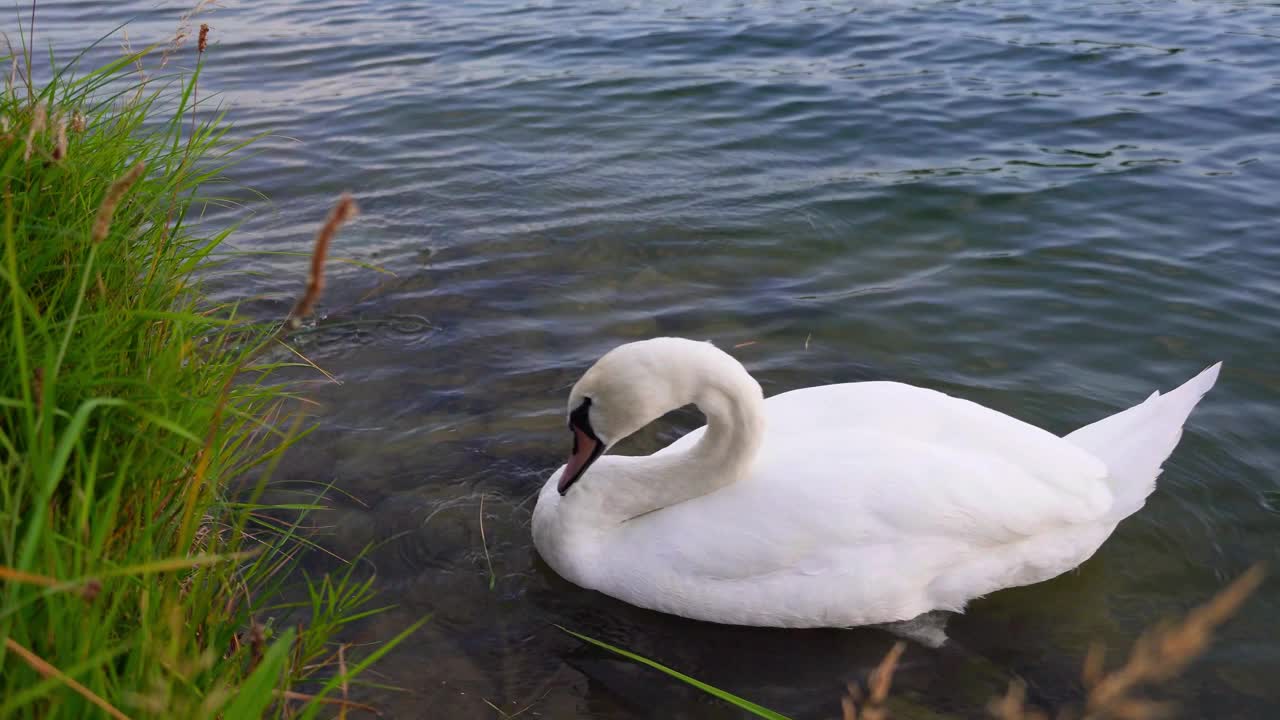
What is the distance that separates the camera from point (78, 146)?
10.8ft

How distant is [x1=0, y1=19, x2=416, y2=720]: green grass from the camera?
1.71 meters

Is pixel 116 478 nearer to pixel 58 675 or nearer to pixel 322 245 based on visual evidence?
pixel 58 675

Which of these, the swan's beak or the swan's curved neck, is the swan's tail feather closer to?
the swan's curved neck

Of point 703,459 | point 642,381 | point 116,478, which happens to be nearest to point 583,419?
point 642,381

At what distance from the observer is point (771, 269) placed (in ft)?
20.7

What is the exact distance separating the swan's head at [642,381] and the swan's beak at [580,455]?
7cm

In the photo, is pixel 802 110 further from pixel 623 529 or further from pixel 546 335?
pixel 623 529

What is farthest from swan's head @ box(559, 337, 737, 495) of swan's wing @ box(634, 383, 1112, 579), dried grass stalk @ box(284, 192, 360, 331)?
dried grass stalk @ box(284, 192, 360, 331)

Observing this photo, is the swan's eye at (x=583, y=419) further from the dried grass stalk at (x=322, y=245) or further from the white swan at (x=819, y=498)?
the dried grass stalk at (x=322, y=245)

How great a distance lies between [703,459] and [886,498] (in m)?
0.62

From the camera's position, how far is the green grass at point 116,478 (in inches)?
67.1

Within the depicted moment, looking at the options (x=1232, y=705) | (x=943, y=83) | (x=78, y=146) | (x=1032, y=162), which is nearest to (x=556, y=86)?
(x=943, y=83)

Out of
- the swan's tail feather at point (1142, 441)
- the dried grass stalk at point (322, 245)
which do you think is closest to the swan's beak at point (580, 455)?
the swan's tail feather at point (1142, 441)

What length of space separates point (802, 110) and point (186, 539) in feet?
24.9
